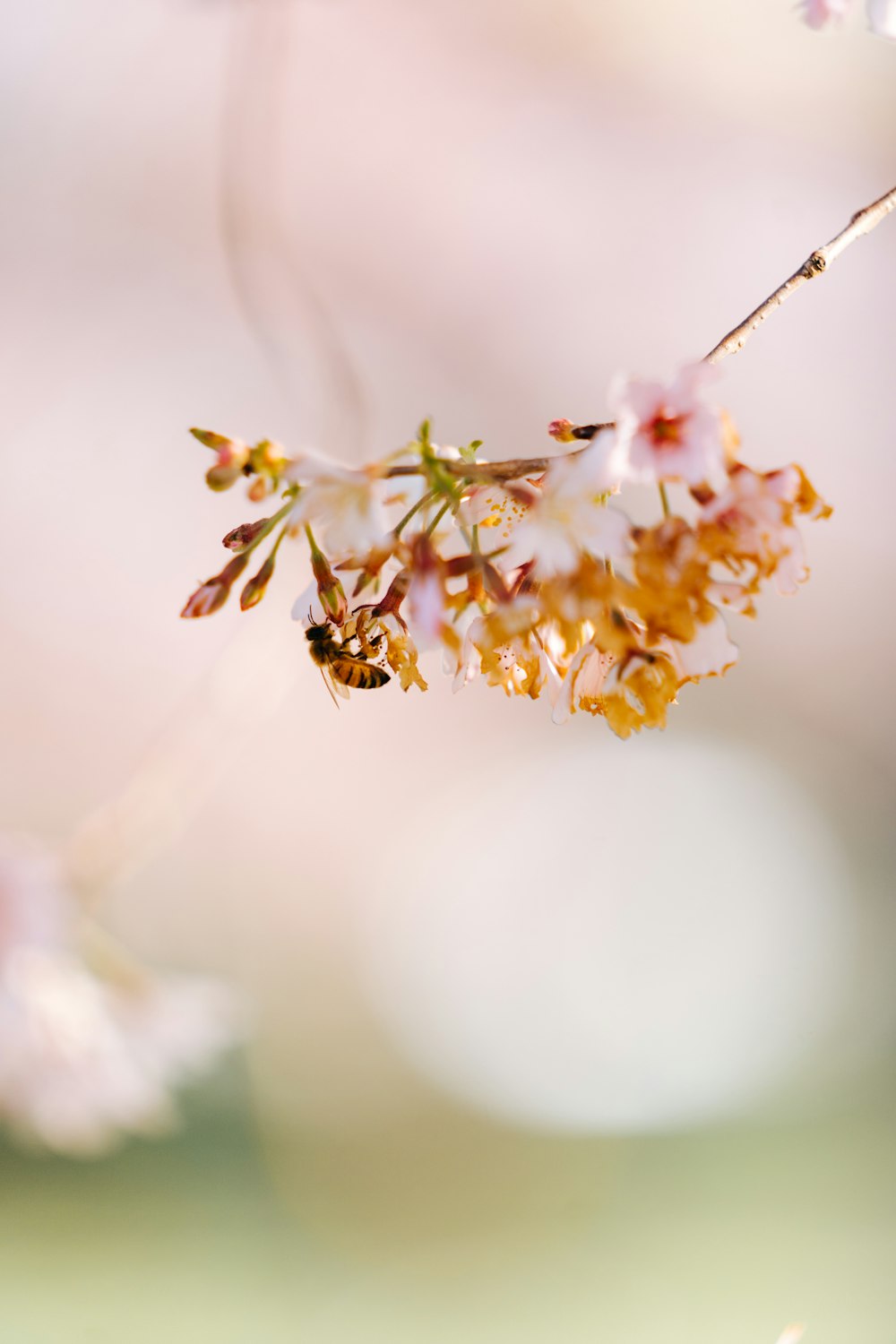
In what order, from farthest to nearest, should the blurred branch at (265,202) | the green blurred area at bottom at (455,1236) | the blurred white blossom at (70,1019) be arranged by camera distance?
Result: the green blurred area at bottom at (455,1236) → the blurred branch at (265,202) → the blurred white blossom at (70,1019)

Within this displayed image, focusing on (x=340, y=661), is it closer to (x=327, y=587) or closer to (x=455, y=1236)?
(x=327, y=587)

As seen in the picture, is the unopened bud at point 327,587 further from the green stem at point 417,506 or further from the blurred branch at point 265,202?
the blurred branch at point 265,202

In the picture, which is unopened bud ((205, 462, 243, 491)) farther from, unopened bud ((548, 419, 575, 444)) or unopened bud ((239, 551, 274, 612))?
unopened bud ((548, 419, 575, 444))

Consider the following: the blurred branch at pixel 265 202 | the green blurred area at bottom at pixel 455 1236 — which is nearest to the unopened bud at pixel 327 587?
the blurred branch at pixel 265 202

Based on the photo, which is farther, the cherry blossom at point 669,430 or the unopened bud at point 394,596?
the unopened bud at point 394,596

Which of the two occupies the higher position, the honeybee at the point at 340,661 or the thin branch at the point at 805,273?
the thin branch at the point at 805,273

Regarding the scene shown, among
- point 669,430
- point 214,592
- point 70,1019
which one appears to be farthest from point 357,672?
point 70,1019
